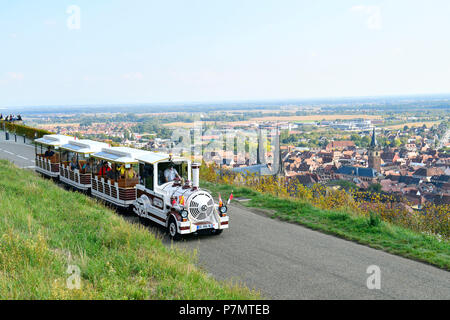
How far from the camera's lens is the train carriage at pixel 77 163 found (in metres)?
18.8

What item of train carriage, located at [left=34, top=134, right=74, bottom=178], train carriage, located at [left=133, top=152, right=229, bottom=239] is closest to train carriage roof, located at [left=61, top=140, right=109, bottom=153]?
train carriage, located at [left=34, top=134, right=74, bottom=178]

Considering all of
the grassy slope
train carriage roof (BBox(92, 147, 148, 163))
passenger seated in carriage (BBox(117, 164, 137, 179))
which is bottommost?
the grassy slope

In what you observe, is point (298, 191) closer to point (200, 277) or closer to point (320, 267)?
point (320, 267)

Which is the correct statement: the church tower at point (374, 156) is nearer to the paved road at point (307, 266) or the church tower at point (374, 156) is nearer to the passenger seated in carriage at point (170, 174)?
the paved road at point (307, 266)

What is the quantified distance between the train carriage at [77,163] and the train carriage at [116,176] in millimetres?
1168

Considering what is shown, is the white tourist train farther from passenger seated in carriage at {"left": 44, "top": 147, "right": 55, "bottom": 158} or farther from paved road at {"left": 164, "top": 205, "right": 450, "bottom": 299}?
passenger seated in carriage at {"left": 44, "top": 147, "right": 55, "bottom": 158}

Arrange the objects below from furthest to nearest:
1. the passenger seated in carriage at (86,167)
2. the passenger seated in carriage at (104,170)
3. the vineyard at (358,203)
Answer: the passenger seated in carriage at (86,167)
the passenger seated in carriage at (104,170)
the vineyard at (358,203)

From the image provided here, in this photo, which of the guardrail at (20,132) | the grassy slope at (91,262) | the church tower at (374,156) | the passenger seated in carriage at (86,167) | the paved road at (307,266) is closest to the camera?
the grassy slope at (91,262)

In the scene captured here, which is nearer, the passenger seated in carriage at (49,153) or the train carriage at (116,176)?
the train carriage at (116,176)

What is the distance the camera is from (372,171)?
3553cm

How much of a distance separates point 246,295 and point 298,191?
437 inches

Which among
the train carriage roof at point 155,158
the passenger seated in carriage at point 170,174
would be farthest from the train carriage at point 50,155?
the passenger seated in carriage at point 170,174

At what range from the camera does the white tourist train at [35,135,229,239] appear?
12195 mm

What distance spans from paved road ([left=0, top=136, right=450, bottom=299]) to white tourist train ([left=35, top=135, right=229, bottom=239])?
574 mm
